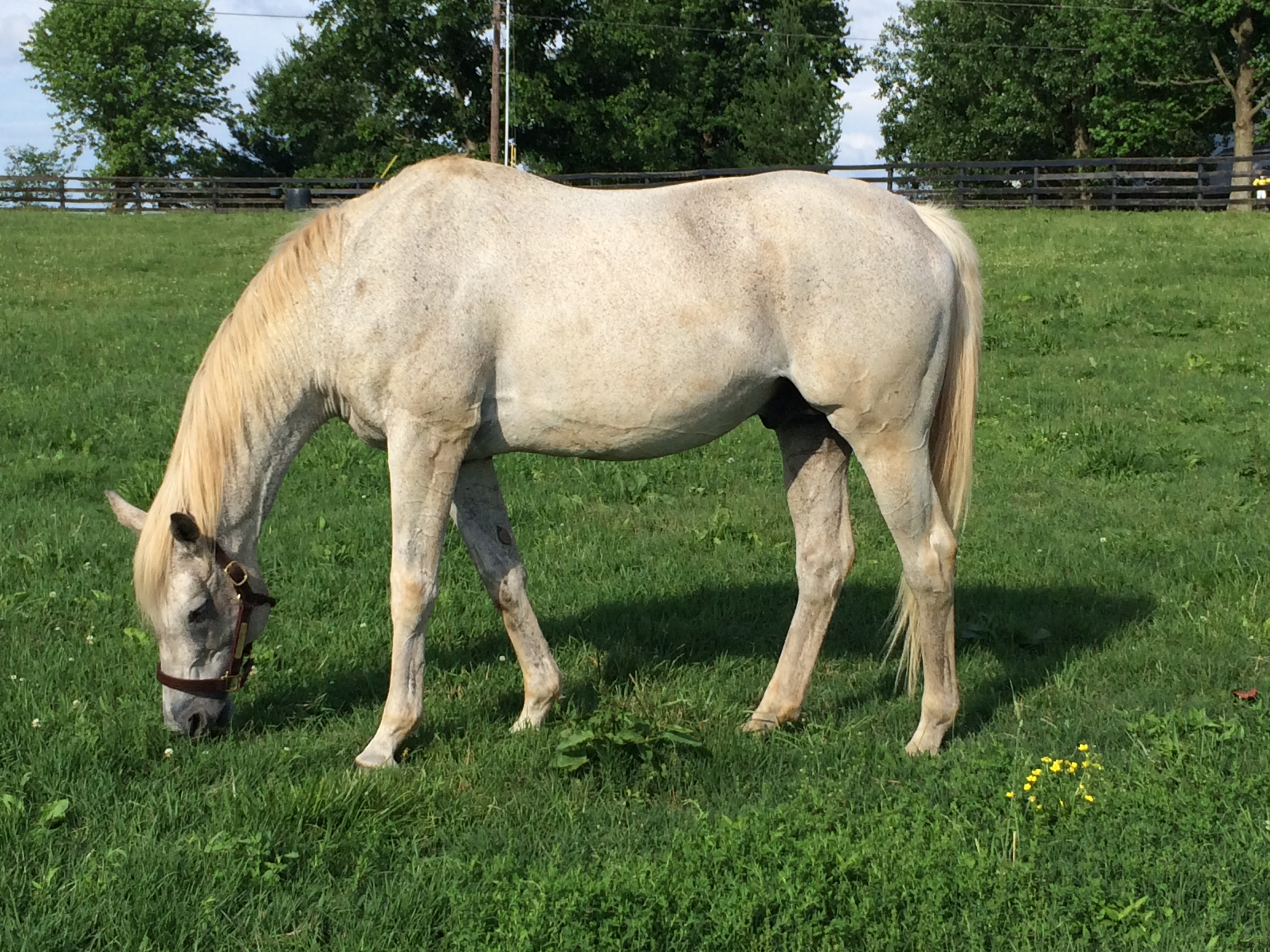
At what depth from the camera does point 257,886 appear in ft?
11.1

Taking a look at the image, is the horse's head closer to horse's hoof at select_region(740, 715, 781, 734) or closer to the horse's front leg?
the horse's front leg

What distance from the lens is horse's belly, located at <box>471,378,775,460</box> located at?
14.4 feet

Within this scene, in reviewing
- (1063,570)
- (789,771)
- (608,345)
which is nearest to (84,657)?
(608,345)

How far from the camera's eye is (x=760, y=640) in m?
5.80

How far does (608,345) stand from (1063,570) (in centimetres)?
353

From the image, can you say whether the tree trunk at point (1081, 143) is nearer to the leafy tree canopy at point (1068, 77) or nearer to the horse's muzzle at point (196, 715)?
the leafy tree canopy at point (1068, 77)

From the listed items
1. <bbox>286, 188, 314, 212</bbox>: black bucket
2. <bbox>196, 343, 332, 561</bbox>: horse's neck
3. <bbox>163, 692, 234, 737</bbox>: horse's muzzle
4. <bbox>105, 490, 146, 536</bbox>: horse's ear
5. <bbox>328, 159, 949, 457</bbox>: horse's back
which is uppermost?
<bbox>286, 188, 314, 212</bbox>: black bucket

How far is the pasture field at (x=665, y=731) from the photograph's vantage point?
3.25 m

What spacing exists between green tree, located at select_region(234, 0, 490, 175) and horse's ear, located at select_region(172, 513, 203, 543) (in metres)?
41.5

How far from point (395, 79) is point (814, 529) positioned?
4592 centimetres

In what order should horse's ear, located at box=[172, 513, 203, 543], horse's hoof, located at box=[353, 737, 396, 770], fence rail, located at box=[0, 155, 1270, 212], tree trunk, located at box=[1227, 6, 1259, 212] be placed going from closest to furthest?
horse's ear, located at box=[172, 513, 203, 543] < horse's hoof, located at box=[353, 737, 396, 770] < fence rail, located at box=[0, 155, 1270, 212] < tree trunk, located at box=[1227, 6, 1259, 212]

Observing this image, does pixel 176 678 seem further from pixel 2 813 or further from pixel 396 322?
pixel 396 322

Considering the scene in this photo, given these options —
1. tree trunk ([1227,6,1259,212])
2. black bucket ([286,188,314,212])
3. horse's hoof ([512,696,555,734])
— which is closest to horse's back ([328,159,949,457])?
horse's hoof ([512,696,555,734])

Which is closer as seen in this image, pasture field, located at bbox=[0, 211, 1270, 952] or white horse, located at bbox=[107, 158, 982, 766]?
pasture field, located at bbox=[0, 211, 1270, 952]
